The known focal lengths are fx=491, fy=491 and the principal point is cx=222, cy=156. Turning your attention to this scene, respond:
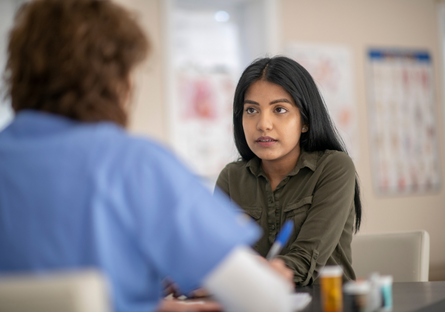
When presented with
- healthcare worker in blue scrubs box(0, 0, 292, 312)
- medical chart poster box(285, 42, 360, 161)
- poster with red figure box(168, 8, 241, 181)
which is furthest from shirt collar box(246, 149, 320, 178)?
medical chart poster box(285, 42, 360, 161)

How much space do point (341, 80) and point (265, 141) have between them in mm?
2730

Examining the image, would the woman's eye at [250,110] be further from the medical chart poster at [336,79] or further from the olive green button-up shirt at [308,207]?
the medical chart poster at [336,79]

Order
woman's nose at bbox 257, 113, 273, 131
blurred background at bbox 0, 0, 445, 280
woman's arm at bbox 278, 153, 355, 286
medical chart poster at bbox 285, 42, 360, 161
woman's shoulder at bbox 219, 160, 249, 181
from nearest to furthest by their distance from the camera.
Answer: woman's arm at bbox 278, 153, 355, 286 → woman's nose at bbox 257, 113, 273, 131 → woman's shoulder at bbox 219, 160, 249, 181 → blurred background at bbox 0, 0, 445, 280 → medical chart poster at bbox 285, 42, 360, 161

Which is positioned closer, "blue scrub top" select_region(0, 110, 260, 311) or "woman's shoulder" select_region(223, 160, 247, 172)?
"blue scrub top" select_region(0, 110, 260, 311)

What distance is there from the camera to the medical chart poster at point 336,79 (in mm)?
4168

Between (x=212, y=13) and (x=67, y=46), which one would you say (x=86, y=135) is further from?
(x=212, y=13)

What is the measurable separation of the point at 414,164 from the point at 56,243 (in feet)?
14.6

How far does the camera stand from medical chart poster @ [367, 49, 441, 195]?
4.53 meters

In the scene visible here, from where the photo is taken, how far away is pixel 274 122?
1815 millimetres

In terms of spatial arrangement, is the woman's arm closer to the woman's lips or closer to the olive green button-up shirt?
the olive green button-up shirt

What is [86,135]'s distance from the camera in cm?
81

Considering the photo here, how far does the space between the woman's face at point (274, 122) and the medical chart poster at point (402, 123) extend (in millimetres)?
2876

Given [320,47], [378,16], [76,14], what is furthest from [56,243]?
[378,16]

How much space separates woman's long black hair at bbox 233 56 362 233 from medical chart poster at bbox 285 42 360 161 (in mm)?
2287
